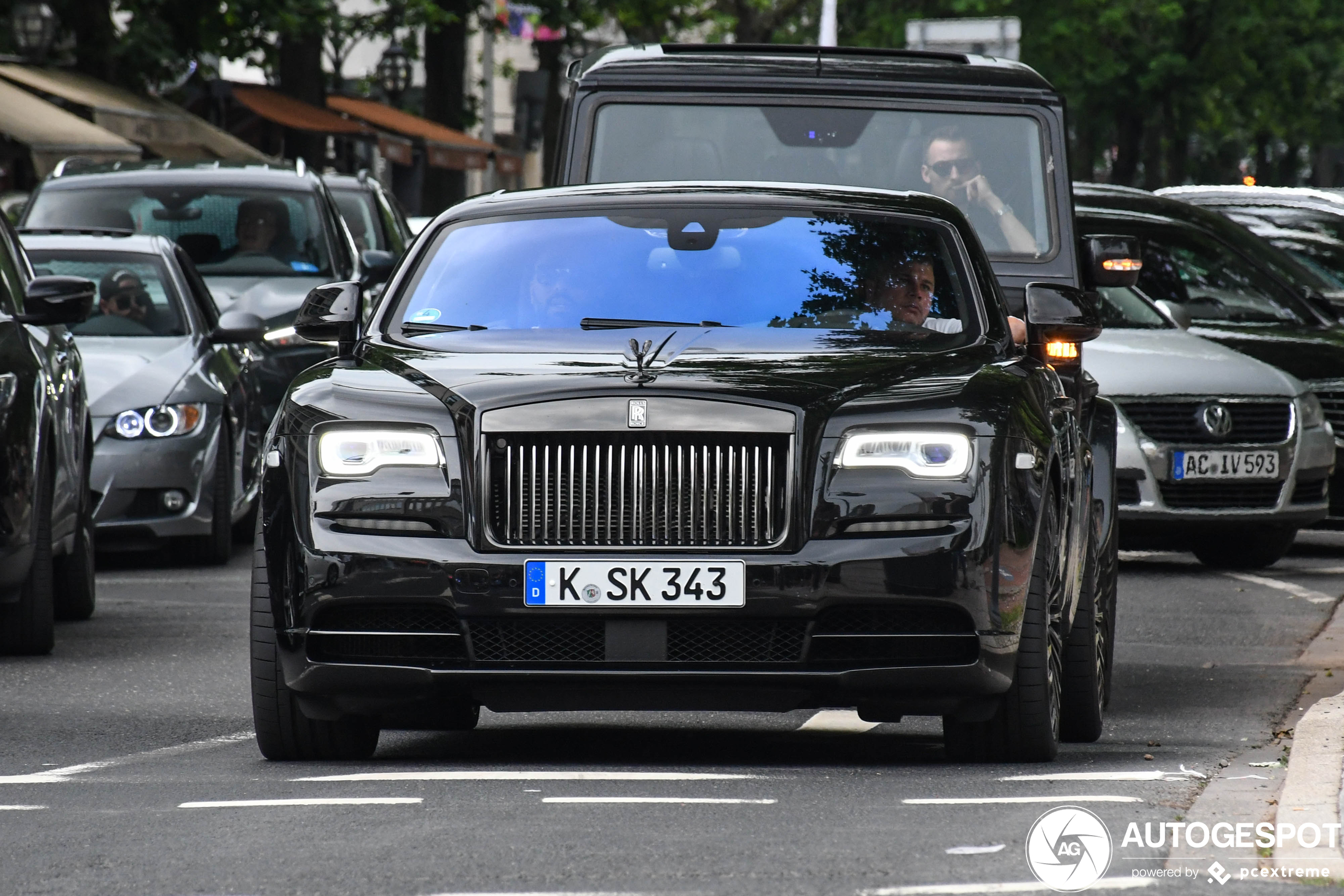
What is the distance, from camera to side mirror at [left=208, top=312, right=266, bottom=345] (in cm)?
1430

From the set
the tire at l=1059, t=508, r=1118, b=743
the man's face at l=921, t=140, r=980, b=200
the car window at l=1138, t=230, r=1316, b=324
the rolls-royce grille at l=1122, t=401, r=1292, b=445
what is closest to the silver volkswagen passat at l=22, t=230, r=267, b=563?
the man's face at l=921, t=140, r=980, b=200

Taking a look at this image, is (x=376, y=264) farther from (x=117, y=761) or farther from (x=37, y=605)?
(x=117, y=761)

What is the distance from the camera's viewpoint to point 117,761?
25.3 feet

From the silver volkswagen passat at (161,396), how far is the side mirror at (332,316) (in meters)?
5.46

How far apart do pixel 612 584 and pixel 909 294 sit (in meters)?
1.54

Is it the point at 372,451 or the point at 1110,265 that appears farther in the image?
the point at 1110,265

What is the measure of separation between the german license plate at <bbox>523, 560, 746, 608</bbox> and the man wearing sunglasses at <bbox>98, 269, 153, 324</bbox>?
8178mm

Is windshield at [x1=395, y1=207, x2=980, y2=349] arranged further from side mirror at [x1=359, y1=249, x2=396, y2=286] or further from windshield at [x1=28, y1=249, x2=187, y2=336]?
side mirror at [x1=359, y1=249, x2=396, y2=286]

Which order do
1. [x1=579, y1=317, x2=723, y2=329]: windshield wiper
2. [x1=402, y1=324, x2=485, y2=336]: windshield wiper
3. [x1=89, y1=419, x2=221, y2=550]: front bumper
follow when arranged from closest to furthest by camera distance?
[x1=579, y1=317, x2=723, y2=329]: windshield wiper, [x1=402, y1=324, x2=485, y2=336]: windshield wiper, [x1=89, y1=419, x2=221, y2=550]: front bumper

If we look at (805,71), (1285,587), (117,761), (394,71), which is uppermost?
(805,71)

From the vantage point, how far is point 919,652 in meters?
7.05

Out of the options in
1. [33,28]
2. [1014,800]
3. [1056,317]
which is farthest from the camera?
[33,28]

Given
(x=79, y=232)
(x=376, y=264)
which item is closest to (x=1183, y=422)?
(x=376, y=264)

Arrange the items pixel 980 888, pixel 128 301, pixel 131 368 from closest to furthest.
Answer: pixel 980 888, pixel 131 368, pixel 128 301
